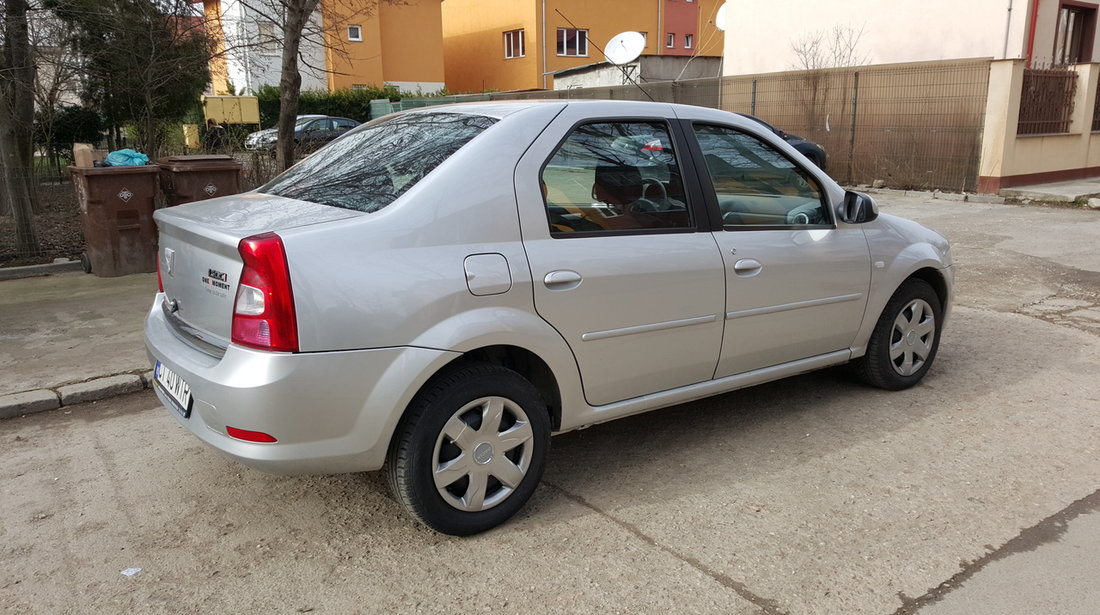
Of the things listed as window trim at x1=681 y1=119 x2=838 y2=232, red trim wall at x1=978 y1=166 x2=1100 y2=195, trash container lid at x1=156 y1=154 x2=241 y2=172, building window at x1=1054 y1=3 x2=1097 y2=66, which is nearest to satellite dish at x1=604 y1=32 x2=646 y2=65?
red trim wall at x1=978 y1=166 x2=1100 y2=195

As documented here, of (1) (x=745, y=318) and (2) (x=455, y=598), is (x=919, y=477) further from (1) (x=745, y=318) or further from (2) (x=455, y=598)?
(2) (x=455, y=598)

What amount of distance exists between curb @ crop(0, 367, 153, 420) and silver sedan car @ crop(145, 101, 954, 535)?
1567mm

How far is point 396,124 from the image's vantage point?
3920 millimetres

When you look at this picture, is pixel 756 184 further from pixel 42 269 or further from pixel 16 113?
pixel 16 113

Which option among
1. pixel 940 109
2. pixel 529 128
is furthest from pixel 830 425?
pixel 940 109

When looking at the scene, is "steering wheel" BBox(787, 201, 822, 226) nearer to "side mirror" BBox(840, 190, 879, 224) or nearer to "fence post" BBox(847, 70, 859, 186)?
"side mirror" BBox(840, 190, 879, 224)

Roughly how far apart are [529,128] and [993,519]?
256 centimetres

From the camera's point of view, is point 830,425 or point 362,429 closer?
point 362,429

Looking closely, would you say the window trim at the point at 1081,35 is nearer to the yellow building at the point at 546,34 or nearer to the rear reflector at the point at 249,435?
the rear reflector at the point at 249,435

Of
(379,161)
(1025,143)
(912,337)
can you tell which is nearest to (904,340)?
(912,337)

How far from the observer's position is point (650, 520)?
340 cm

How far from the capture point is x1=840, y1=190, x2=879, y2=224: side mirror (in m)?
4.38

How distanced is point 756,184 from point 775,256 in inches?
16.4

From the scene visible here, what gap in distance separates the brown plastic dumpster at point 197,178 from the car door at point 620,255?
5849 millimetres
